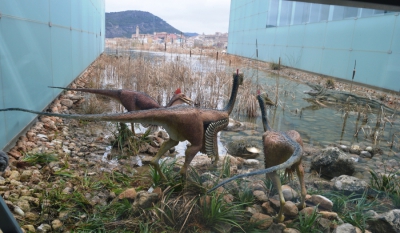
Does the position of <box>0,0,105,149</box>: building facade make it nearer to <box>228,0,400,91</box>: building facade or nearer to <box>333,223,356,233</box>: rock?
<box>333,223,356,233</box>: rock

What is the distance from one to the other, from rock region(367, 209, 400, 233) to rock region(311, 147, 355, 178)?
1.31 meters

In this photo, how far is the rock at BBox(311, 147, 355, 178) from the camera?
3350mm

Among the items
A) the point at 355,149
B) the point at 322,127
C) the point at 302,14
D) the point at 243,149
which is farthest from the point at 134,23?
the point at 302,14

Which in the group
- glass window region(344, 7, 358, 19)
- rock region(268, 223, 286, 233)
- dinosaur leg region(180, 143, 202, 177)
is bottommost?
rock region(268, 223, 286, 233)

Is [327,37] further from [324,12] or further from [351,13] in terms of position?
[351,13]

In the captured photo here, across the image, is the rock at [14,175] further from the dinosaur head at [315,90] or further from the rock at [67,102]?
the dinosaur head at [315,90]

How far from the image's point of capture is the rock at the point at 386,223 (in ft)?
6.36

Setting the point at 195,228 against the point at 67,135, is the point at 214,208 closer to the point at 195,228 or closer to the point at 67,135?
the point at 195,228

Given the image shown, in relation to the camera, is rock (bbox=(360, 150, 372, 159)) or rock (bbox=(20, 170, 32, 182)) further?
rock (bbox=(360, 150, 372, 159))

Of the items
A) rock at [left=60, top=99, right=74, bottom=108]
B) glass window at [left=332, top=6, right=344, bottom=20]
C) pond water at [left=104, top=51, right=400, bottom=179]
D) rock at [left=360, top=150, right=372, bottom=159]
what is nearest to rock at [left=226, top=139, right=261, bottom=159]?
pond water at [left=104, top=51, right=400, bottom=179]

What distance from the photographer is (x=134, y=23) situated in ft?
11.5

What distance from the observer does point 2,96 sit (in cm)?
264

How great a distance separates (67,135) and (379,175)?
310cm

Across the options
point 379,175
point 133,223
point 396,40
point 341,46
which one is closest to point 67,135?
point 133,223
